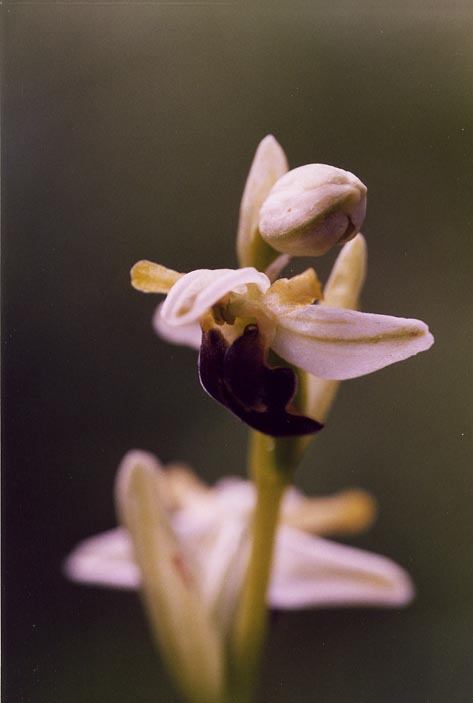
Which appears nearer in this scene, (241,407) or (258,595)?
(241,407)

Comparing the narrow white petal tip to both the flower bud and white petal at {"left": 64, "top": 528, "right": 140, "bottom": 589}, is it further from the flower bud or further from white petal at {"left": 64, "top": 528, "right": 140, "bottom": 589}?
the flower bud

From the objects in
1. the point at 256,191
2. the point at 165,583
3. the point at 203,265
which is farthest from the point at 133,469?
the point at 203,265

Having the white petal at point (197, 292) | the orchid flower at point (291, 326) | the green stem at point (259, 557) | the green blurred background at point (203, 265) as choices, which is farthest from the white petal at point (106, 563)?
the white petal at point (197, 292)

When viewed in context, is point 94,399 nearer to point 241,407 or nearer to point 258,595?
point 258,595

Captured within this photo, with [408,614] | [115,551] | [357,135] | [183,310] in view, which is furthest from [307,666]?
[183,310]

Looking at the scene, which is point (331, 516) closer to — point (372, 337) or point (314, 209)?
point (372, 337)

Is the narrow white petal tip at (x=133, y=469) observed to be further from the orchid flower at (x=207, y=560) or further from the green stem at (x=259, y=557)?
the green stem at (x=259, y=557)
